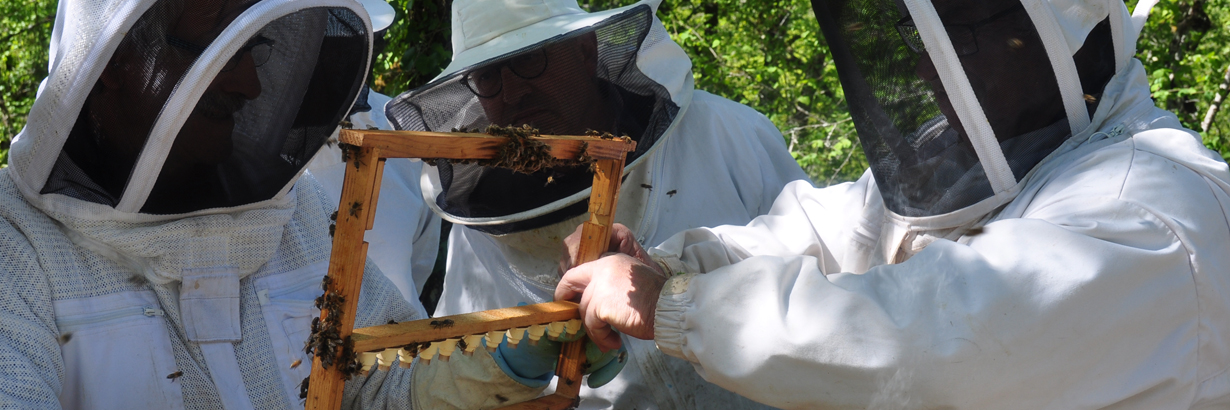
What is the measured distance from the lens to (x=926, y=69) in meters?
2.25

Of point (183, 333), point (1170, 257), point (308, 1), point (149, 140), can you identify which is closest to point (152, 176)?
point (149, 140)

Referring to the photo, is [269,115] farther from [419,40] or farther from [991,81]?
[419,40]

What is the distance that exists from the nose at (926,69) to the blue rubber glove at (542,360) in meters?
1.14

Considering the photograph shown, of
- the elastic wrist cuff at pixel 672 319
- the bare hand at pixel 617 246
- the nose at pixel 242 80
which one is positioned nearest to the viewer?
the elastic wrist cuff at pixel 672 319

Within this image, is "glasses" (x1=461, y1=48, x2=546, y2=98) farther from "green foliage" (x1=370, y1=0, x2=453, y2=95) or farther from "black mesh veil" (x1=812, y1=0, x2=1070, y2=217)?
"green foliage" (x1=370, y1=0, x2=453, y2=95)

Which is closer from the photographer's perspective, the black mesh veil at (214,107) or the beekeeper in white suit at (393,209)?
the black mesh veil at (214,107)

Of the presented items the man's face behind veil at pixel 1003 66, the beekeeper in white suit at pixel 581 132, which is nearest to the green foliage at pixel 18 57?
the beekeeper in white suit at pixel 581 132

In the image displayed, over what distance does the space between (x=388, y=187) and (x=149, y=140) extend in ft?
6.85

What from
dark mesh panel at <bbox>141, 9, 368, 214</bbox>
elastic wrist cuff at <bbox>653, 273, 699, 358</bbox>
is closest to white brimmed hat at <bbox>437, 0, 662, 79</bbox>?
dark mesh panel at <bbox>141, 9, 368, 214</bbox>

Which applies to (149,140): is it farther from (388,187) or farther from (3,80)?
(3,80)

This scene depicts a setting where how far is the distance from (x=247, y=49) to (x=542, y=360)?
116 cm

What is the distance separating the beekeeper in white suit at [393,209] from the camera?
3.96 metres

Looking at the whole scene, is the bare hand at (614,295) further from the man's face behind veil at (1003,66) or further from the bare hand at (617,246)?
the man's face behind veil at (1003,66)

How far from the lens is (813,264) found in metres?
2.08
